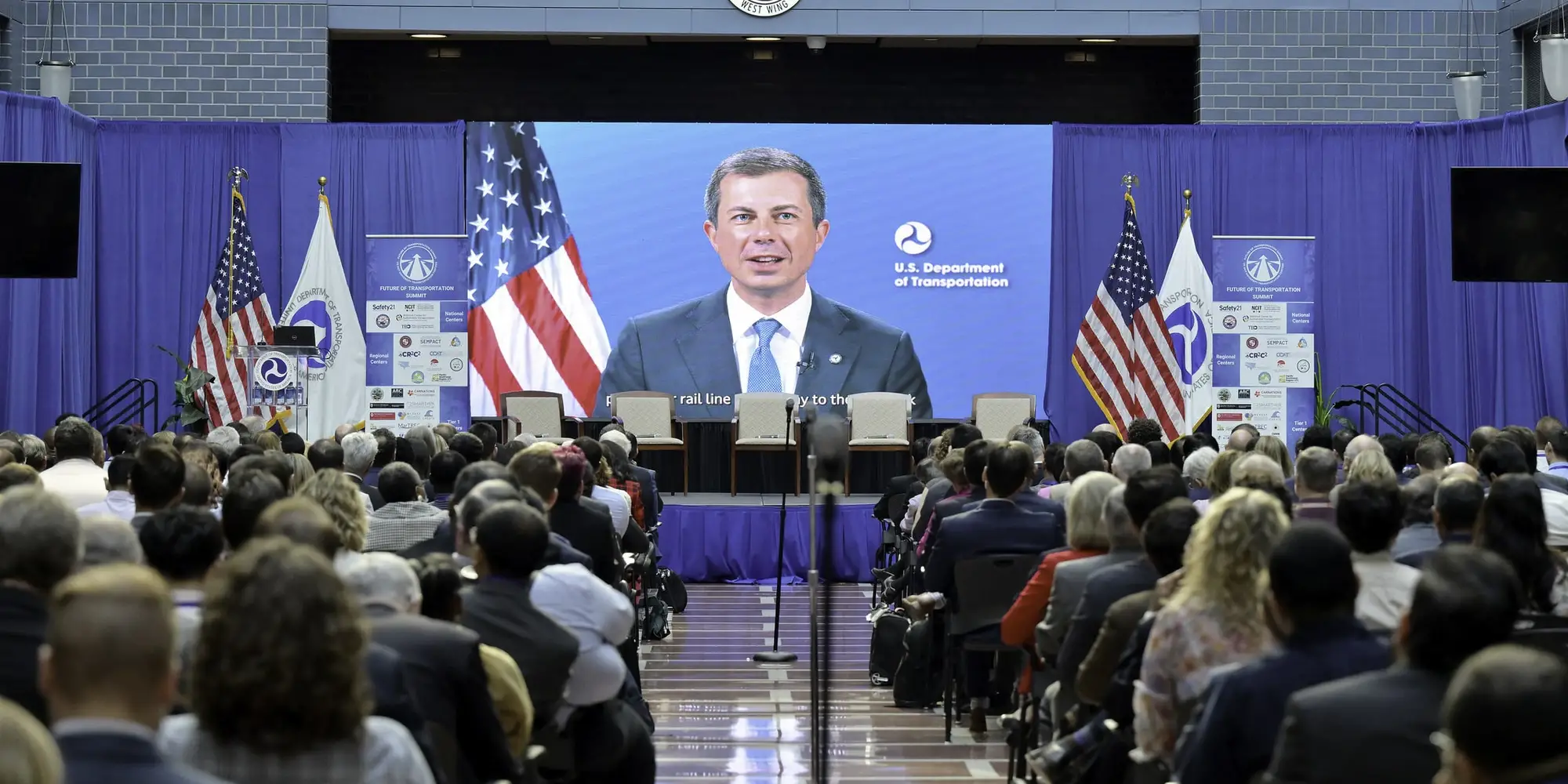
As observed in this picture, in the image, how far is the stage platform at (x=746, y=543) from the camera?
471 inches

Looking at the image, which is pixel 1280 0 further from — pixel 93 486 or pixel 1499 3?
pixel 93 486

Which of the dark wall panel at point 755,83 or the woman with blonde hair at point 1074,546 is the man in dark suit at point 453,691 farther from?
the dark wall panel at point 755,83

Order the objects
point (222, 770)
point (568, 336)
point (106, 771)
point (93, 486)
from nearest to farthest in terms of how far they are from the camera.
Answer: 1. point (106, 771)
2. point (222, 770)
3. point (93, 486)
4. point (568, 336)

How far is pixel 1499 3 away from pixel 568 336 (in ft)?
31.3

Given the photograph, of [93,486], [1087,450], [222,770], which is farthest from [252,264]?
[222,770]

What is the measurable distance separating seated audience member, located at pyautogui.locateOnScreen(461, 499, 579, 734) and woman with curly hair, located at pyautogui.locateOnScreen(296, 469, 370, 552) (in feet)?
2.03

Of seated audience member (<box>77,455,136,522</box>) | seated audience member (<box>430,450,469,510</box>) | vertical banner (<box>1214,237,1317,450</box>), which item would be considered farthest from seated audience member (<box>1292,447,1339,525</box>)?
vertical banner (<box>1214,237,1317,450</box>)

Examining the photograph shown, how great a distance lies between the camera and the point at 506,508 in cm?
367

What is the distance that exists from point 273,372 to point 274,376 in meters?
0.05

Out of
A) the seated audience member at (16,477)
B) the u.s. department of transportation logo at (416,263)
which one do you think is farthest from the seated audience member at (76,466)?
the u.s. department of transportation logo at (416,263)

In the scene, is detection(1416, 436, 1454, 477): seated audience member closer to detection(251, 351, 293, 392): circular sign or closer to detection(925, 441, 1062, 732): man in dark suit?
detection(925, 441, 1062, 732): man in dark suit

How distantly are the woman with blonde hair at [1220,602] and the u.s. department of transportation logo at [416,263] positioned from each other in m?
11.8

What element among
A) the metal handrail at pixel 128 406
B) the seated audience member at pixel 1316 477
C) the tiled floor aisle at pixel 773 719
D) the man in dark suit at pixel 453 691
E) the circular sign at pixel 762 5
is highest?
the circular sign at pixel 762 5

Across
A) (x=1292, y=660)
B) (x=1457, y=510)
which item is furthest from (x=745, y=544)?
(x=1292, y=660)
